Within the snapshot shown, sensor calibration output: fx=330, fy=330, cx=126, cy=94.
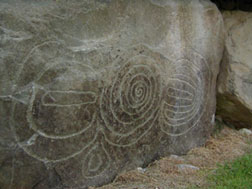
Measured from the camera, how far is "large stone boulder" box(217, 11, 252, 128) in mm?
2809

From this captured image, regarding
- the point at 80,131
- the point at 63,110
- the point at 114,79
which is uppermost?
the point at 114,79

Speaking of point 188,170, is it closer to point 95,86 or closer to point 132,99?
point 132,99

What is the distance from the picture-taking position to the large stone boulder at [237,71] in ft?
9.21

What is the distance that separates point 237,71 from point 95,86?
147 cm

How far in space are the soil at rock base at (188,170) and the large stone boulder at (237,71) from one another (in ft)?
0.90

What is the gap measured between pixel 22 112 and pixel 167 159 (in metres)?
1.10

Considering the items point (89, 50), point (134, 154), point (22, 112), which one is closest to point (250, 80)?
point (134, 154)

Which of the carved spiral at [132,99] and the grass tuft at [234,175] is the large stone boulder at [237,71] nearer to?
the grass tuft at [234,175]

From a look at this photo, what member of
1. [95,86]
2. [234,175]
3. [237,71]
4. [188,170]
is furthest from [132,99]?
[237,71]

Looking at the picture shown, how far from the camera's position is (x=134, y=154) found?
2146 mm

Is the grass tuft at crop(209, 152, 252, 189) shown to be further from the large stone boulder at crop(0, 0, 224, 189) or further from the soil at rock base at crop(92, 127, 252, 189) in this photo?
the large stone boulder at crop(0, 0, 224, 189)

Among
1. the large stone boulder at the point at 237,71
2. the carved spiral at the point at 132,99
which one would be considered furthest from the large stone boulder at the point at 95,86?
the large stone boulder at the point at 237,71

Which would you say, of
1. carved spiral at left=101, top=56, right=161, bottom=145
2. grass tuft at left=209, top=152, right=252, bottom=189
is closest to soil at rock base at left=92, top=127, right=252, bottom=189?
grass tuft at left=209, top=152, right=252, bottom=189

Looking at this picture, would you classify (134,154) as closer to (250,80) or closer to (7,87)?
(7,87)
